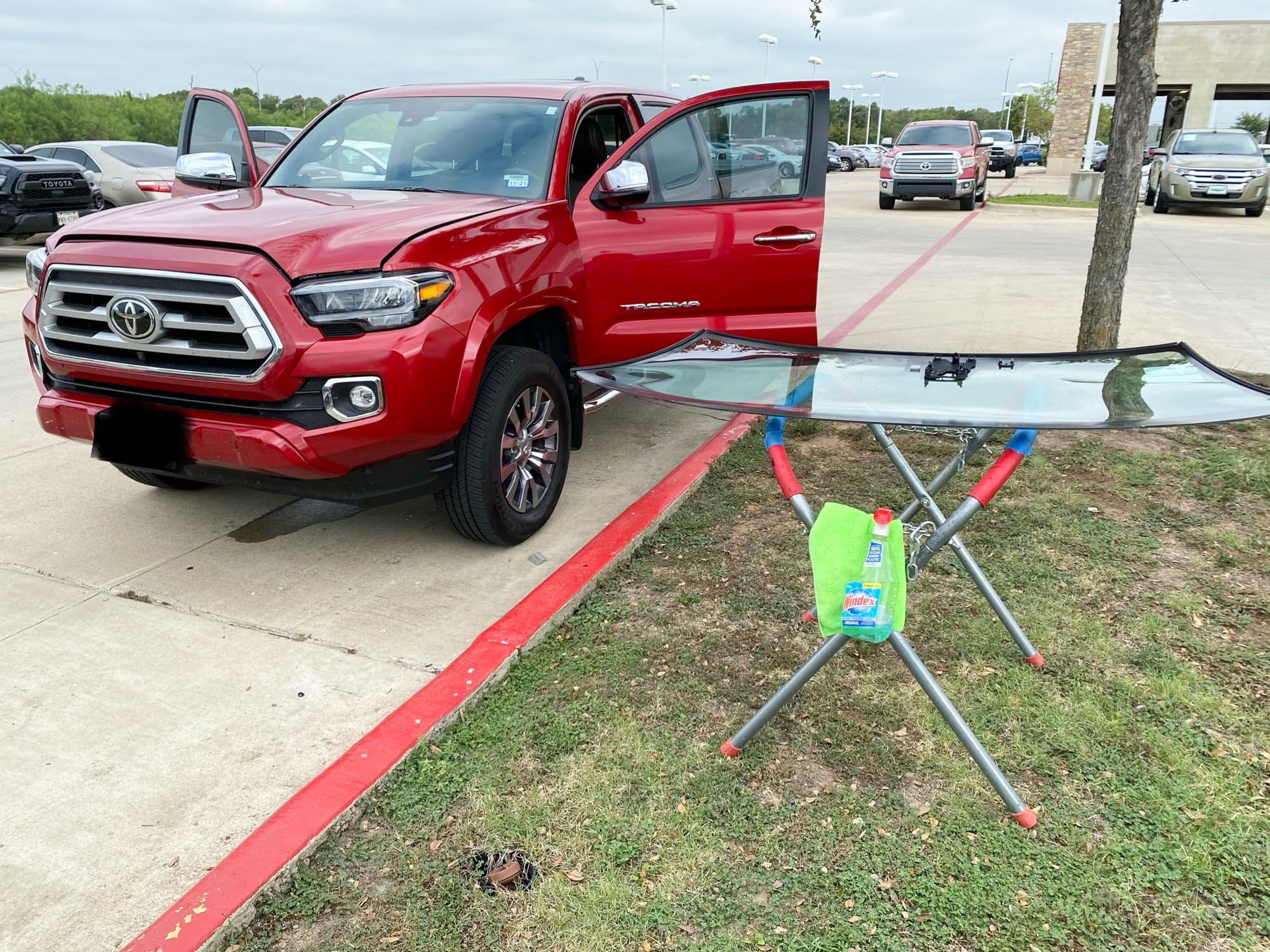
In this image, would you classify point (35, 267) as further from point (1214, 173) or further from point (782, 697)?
point (1214, 173)

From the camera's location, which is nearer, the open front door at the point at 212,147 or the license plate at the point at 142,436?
the license plate at the point at 142,436

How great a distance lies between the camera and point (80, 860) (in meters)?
2.43

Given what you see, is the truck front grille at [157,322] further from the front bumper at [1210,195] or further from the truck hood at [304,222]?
the front bumper at [1210,195]

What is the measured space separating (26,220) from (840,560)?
12.8 meters

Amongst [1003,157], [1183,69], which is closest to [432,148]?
[1003,157]

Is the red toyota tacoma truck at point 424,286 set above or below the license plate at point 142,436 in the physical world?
above

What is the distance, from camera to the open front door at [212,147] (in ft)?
16.1

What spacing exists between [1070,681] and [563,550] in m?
2.04

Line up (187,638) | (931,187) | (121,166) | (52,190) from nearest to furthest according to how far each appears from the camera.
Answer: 1. (187,638)
2. (52,190)
3. (121,166)
4. (931,187)

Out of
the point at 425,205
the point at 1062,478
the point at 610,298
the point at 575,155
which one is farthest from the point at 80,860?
the point at 1062,478

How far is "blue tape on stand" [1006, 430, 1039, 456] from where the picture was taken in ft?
8.63

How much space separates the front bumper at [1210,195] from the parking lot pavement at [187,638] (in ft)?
55.4

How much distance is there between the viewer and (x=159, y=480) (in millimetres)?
4602

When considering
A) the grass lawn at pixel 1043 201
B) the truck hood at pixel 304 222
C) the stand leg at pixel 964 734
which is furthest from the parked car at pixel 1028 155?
the stand leg at pixel 964 734
